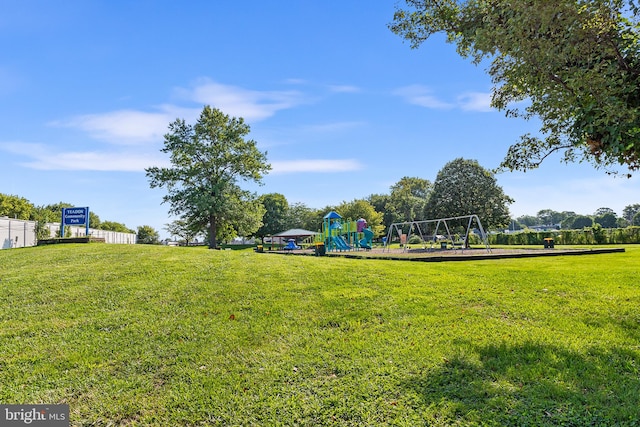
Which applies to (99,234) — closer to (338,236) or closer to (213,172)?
(213,172)

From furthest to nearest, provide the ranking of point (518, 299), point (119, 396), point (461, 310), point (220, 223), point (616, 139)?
1. point (220, 223)
2. point (518, 299)
3. point (461, 310)
4. point (616, 139)
5. point (119, 396)

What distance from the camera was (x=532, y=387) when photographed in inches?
139

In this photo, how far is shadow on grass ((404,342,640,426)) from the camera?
3.09m

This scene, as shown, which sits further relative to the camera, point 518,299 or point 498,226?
point 498,226

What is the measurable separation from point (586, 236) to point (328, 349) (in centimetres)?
3217

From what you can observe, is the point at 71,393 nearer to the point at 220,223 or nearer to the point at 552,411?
the point at 552,411

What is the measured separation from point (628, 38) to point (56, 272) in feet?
38.4

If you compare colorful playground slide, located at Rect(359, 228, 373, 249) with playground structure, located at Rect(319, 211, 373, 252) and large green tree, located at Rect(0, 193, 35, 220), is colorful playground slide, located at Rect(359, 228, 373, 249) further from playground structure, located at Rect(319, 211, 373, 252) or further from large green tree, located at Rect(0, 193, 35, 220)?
large green tree, located at Rect(0, 193, 35, 220)

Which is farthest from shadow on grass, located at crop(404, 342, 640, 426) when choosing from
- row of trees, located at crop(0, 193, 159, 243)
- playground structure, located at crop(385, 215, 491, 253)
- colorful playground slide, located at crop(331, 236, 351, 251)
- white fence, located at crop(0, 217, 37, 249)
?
row of trees, located at crop(0, 193, 159, 243)

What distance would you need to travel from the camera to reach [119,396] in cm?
368

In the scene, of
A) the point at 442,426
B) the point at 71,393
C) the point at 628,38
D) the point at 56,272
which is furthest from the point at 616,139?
the point at 56,272

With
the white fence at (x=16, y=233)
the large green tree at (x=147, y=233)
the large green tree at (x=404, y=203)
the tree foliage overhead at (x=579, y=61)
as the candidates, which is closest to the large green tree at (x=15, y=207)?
the white fence at (x=16, y=233)

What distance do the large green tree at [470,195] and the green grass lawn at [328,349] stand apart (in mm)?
20878
